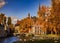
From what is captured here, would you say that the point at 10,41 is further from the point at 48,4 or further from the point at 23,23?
the point at 48,4

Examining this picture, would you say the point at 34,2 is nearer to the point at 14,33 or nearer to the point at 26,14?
the point at 26,14

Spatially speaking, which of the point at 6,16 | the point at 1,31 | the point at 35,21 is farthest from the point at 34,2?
the point at 1,31

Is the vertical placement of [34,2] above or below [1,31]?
above

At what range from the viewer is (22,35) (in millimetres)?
3393

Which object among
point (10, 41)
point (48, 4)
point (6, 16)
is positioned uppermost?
point (48, 4)

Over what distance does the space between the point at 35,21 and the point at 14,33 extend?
48cm

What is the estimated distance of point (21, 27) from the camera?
3408mm

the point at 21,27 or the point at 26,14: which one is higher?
the point at 26,14

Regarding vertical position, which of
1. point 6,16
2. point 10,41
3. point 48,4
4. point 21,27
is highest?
point 48,4

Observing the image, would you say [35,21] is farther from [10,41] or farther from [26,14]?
[10,41]

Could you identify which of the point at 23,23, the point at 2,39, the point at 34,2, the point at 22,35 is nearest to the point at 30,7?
the point at 34,2

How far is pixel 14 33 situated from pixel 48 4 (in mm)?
889

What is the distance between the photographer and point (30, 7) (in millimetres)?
3418

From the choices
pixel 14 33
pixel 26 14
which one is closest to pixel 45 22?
pixel 26 14
